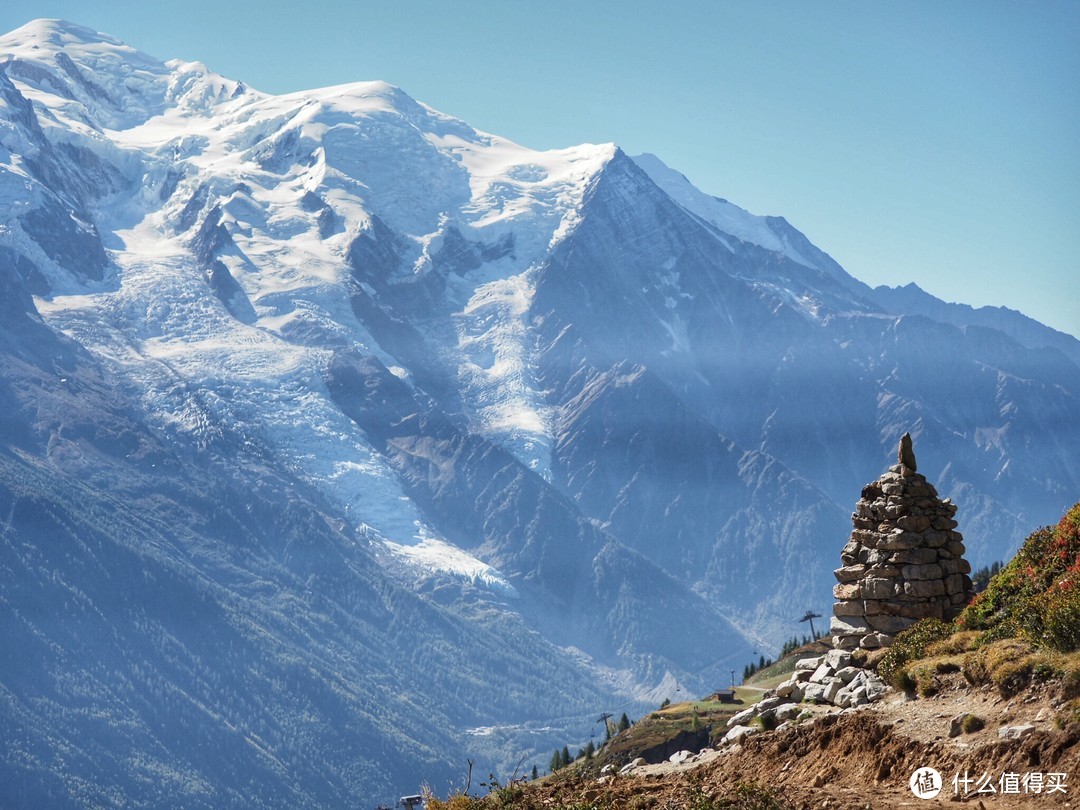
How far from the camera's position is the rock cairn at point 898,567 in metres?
36.0

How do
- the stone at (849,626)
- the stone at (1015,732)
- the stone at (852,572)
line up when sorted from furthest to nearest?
the stone at (852,572), the stone at (849,626), the stone at (1015,732)

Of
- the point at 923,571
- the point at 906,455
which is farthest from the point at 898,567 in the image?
the point at 906,455

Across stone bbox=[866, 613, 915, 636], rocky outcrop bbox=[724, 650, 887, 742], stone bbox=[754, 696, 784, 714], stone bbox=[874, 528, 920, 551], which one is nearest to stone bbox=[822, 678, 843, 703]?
rocky outcrop bbox=[724, 650, 887, 742]

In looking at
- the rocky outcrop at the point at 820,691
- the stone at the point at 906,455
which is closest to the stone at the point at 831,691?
the rocky outcrop at the point at 820,691

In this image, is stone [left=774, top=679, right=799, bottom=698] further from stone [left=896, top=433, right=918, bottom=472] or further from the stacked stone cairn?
stone [left=896, top=433, right=918, bottom=472]

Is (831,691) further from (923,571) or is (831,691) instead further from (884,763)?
(884,763)

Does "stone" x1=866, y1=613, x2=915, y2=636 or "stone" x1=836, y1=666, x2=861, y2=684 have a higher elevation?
"stone" x1=866, y1=613, x2=915, y2=636

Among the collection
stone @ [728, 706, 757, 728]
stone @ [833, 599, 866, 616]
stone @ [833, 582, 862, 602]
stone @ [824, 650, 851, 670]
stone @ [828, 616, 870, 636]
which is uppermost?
stone @ [833, 582, 862, 602]

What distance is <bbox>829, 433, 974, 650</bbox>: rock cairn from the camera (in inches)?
1416

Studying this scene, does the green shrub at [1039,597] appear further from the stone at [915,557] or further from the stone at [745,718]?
the stone at [745,718]

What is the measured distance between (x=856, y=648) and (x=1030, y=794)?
11.3 m

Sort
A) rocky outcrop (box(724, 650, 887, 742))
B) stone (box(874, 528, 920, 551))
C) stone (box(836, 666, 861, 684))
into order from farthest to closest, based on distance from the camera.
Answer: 1. stone (box(874, 528, 920, 551))
2. stone (box(836, 666, 861, 684))
3. rocky outcrop (box(724, 650, 887, 742))

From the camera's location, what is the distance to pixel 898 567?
36.3 metres

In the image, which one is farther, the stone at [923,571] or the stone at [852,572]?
the stone at [852,572]
